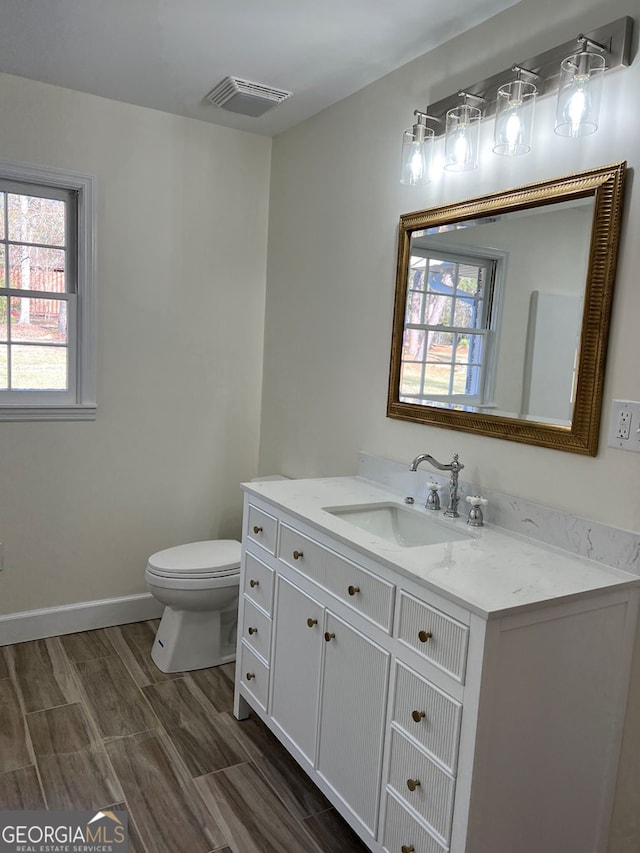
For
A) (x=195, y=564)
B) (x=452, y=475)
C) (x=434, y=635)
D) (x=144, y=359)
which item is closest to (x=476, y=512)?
(x=452, y=475)

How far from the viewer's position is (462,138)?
206 cm

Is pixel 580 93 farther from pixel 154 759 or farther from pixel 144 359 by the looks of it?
pixel 154 759

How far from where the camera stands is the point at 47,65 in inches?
101

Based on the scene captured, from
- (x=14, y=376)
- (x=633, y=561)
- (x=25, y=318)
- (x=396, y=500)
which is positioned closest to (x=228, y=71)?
(x=25, y=318)

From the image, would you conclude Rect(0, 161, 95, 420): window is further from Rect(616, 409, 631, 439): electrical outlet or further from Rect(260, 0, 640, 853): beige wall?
Rect(616, 409, 631, 439): electrical outlet

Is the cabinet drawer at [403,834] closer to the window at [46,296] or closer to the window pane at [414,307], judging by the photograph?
the window pane at [414,307]

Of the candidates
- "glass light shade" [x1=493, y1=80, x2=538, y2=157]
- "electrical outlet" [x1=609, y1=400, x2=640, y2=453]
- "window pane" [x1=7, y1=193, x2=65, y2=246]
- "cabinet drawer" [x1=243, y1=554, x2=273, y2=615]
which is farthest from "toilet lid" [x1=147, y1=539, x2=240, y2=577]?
"glass light shade" [x1=493, y1=80, x2=538, y2=157]

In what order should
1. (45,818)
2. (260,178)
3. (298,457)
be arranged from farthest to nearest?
(260,178), (298,457), (45,818)

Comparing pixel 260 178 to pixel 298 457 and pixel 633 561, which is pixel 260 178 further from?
pixel 633 561

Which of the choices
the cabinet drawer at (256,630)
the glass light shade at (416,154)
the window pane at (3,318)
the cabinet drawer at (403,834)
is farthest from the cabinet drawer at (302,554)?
the window pane at (3,318)

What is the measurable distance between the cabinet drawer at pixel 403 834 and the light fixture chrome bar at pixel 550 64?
76.2 inches

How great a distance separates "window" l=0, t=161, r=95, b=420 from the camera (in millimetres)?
2822

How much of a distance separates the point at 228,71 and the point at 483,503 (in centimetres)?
193

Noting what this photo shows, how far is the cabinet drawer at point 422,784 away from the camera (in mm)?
1429
